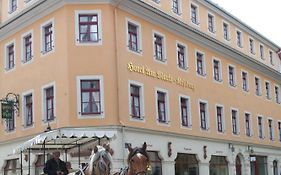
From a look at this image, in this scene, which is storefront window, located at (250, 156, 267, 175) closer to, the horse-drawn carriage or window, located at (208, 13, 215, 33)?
window, located at (208, 13, 215, 33)

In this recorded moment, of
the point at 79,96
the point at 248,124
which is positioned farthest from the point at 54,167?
the point at 248,124

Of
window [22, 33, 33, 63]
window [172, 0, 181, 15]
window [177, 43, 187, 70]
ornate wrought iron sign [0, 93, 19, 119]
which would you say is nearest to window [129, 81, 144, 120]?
window [177, 43, 187, 70]

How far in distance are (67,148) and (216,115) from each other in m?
19.4

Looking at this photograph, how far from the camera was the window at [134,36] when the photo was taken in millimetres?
26578

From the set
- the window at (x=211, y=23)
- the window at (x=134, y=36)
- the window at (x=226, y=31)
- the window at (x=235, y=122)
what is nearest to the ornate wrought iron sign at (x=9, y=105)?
the window at (x=134, y=36)

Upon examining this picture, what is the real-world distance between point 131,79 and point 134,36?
266 centimetres

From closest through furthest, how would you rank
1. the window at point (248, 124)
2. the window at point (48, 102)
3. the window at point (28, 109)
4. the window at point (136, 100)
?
the window at point (48, 102) → the window at point (136, 100) → the window at point (28, 109) → the window at point (248, 124)

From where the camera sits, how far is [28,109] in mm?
27625

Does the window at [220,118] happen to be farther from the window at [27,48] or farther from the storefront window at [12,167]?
the storefront window at [12,167]

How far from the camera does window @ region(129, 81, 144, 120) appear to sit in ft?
84.6

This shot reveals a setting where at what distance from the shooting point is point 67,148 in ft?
51.8

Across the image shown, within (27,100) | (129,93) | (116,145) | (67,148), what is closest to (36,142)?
(67,148)

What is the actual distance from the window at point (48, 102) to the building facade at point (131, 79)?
0.06m

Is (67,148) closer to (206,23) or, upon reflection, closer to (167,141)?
(167,141)
